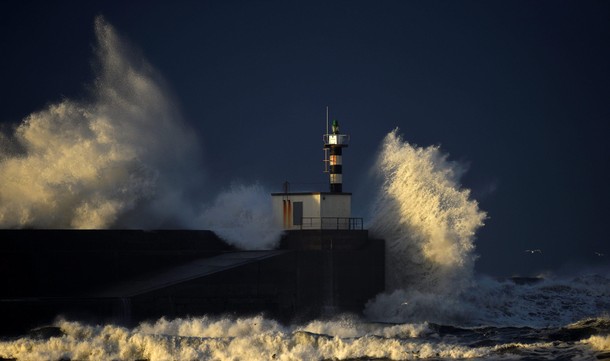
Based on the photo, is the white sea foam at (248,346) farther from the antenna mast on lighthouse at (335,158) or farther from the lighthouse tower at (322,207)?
the antenna mast on lighthouse at (335,158)

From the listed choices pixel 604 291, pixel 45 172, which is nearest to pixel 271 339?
pixel 45 172

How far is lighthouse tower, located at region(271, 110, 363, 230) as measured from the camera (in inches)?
1332

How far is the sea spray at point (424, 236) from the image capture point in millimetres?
32531

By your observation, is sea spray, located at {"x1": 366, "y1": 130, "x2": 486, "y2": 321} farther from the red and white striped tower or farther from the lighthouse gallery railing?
the red and white striped tower

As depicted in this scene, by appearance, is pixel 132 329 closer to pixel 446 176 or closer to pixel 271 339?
pixel 271 339

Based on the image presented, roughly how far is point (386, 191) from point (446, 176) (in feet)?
5.11

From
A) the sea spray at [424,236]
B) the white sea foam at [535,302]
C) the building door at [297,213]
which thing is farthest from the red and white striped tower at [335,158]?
the white sea foam at [535,302]

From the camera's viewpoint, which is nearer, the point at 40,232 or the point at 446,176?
the point at 40,232

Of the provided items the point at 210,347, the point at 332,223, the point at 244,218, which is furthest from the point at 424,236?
the point at 210,347

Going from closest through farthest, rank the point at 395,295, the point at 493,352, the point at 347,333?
the point at 493,352 < the point at 347,333 < the point at 395,295

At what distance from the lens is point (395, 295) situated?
32.6 metres

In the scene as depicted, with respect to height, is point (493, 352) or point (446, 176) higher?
point (446, 176)

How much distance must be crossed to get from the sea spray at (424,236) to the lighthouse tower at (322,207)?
0.86m

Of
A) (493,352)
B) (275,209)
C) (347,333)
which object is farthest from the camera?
(275,209)
